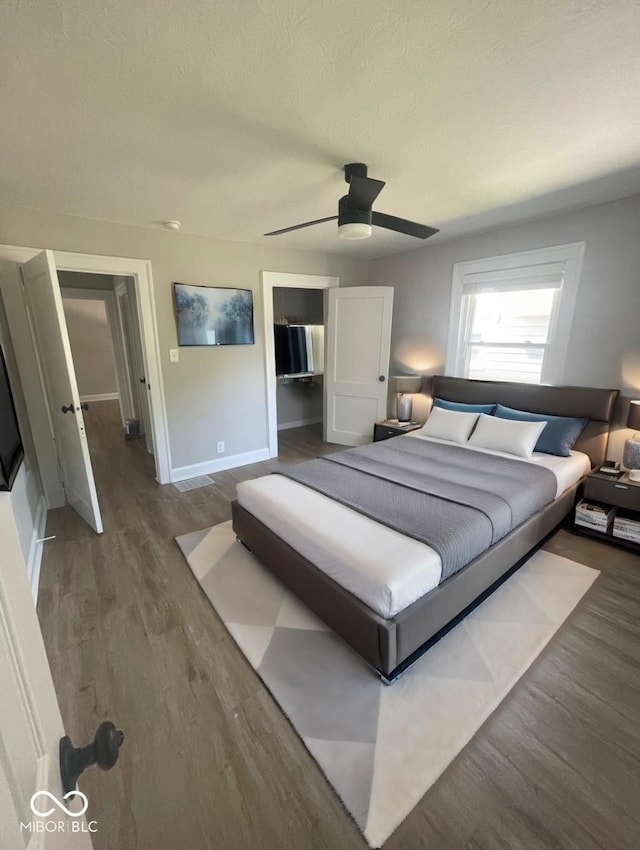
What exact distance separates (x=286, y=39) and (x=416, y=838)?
8.97 feet

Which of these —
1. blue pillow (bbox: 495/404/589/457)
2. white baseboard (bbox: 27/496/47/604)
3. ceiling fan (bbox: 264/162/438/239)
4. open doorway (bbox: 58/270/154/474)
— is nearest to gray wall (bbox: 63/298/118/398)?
open doorway (bbox: 58/270/154/474)

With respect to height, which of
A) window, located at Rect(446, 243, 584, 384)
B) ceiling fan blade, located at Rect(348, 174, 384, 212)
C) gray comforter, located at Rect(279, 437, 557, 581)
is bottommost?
gray comforter, located at Rect(279, 437, 557, 581)

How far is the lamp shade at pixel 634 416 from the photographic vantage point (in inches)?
105

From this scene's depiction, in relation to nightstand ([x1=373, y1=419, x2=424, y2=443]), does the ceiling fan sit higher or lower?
higher

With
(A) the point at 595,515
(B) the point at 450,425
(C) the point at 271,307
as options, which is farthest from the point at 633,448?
(C) the point at 271,307

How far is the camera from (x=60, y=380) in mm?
2850

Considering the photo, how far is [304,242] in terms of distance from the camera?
409 centimetres

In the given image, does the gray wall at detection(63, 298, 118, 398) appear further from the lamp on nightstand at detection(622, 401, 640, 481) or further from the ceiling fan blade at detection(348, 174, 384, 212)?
the lamp on nightstand at detection(622, 401, 640, 481)

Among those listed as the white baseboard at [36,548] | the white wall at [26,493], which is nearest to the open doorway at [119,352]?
the white wall at [26,493]

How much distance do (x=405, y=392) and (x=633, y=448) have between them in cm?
220

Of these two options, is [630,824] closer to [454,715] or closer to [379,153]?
[454,715]

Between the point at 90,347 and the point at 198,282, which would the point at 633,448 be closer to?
the point at 198,282

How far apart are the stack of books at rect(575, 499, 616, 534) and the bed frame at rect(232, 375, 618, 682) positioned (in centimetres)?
9

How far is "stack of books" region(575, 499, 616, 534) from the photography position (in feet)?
9.02
